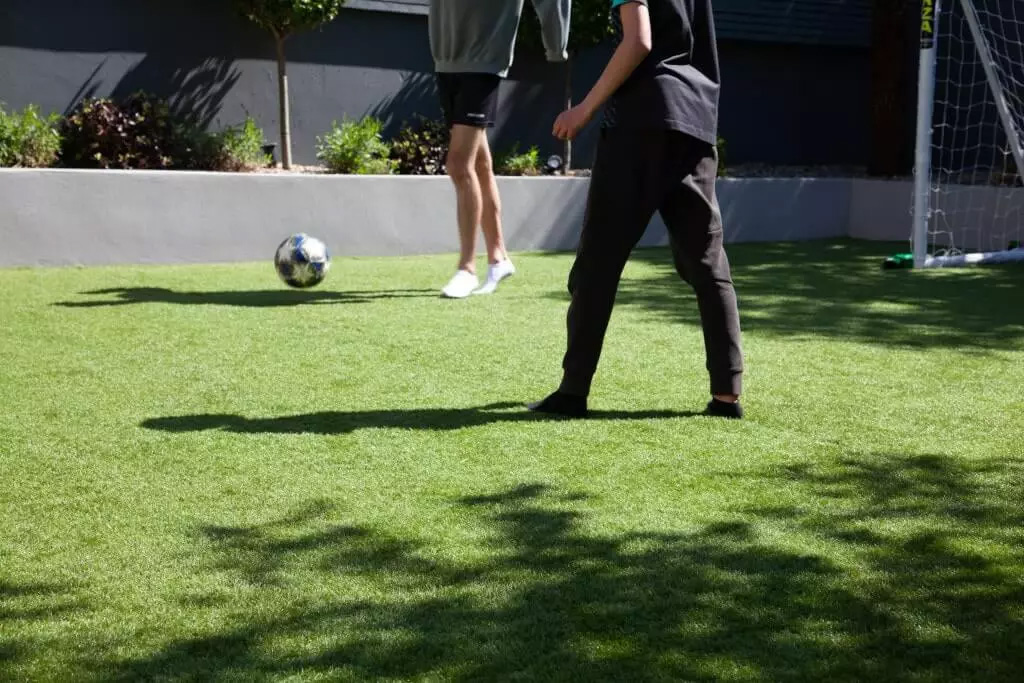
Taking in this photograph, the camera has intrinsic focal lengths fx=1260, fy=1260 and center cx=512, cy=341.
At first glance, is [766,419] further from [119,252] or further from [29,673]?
[119,252]

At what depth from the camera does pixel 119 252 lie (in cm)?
857

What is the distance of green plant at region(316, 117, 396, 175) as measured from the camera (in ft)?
33.2

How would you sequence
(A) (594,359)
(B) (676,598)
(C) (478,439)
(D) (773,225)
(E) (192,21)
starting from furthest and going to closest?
(D) (773,225) → (E) (192,21) → (A) (594,359) → (C) (478,439) → (B) (676,598)

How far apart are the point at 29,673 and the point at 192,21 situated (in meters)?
8.72

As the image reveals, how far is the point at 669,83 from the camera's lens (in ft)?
13.4

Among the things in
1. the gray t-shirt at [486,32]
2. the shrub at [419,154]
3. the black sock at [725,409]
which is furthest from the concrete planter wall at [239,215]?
the black sock at [725,409]

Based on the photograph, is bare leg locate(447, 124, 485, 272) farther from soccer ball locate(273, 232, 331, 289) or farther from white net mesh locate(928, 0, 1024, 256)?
white net mesh locate(928, 0, 1024, 256)

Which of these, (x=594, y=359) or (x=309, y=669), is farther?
(x=594, y=359)

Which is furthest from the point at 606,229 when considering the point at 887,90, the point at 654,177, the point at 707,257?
the point at 887,90

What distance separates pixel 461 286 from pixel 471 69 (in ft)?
4.03

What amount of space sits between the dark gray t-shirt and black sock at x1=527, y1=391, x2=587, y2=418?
0.93 metres

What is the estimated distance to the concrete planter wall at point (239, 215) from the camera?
8.30m

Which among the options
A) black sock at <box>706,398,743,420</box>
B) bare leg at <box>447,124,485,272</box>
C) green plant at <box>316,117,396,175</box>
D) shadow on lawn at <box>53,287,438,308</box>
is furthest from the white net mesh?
black sock at <box>706,398,743,420</box>

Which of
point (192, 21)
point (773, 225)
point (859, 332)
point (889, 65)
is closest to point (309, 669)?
point (859, 332)
